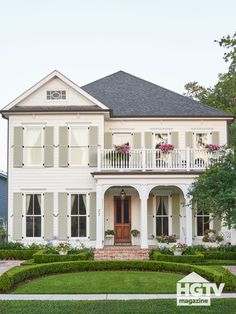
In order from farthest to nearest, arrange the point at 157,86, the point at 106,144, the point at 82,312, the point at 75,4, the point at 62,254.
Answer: the point at 157,86 → the point at 106,144 → the point at 62,254 → the point at 75,4 → the point at 82,312

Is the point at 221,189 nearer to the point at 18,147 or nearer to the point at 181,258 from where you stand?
the point at 181,258

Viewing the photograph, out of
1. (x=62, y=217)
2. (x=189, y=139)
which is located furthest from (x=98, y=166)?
(x=189, y=139)

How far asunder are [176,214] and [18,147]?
8052mm

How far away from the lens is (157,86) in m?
27.7

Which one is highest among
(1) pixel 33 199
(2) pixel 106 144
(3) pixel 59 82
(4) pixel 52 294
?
(3) pixel 59 82

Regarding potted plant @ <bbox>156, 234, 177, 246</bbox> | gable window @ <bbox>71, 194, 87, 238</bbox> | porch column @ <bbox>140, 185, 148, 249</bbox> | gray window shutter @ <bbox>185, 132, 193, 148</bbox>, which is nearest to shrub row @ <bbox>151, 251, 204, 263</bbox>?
porch column @ <bbox>140, 185, 148, 249</bbox>

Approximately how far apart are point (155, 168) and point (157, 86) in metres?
6.82

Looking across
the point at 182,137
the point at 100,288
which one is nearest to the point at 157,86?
the point at 182,137

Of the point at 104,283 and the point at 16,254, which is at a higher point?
the point at 16,254

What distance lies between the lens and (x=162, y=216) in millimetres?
23984

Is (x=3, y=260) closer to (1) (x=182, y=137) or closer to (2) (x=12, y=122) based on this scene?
(2) (x=12, y=122)

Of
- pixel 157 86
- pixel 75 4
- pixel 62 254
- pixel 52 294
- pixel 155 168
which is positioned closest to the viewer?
pixel 52 294

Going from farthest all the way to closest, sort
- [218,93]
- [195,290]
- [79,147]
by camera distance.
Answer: [218,93] < [79,147] < [195,290]

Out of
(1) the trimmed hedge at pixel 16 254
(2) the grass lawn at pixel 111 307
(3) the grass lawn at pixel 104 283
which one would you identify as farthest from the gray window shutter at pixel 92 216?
(2) the grass lawn at pixel 111 307
